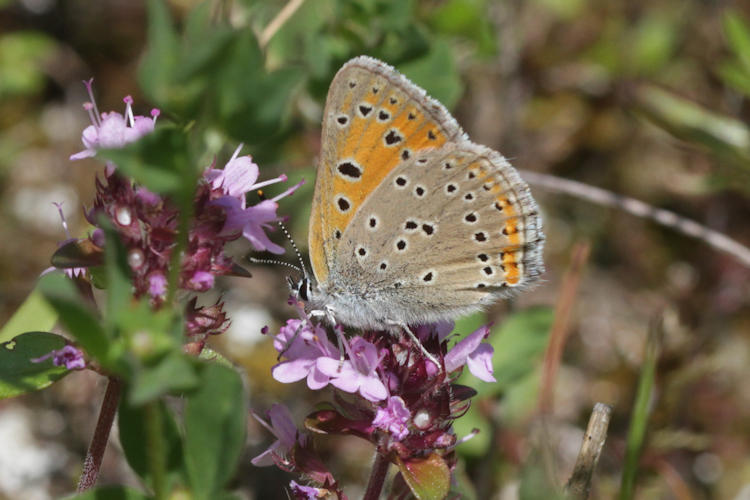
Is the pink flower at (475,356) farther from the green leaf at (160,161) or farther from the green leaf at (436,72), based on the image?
the green leaf at (436,72)

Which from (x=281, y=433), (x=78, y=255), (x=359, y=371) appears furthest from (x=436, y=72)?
(x=78, y=255)

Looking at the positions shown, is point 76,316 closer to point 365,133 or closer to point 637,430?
point 365,133

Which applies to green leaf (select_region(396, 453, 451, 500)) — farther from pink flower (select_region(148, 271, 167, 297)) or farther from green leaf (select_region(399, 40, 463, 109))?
green leaf (select_region(399, 40, 463, 109))

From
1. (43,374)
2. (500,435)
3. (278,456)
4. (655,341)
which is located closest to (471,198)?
(655,341)

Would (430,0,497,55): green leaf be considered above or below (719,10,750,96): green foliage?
above

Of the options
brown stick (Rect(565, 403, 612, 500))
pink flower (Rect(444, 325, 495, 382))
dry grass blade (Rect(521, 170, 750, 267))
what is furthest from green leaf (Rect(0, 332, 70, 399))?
dry grass blade (Rect(521, 170, 750, 267))

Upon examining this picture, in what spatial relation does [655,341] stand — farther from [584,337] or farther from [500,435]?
[584,337]
